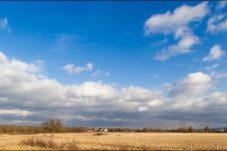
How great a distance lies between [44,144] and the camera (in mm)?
42375

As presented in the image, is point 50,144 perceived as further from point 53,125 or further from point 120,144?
point 53,125

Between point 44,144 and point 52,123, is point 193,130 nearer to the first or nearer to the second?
point 52,123

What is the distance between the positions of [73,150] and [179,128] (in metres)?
170

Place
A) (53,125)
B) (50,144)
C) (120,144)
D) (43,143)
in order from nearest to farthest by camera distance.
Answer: (50,144), (43,143), (120,144), (53,125)

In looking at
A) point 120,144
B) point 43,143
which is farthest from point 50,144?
point 120,144

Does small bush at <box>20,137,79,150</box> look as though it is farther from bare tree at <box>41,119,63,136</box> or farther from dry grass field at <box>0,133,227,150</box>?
bare tree at <box>41,119,63,136</box>

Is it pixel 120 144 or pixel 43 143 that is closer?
pixel 43 143

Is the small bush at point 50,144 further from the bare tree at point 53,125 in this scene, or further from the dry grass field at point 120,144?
the bare tree at point 53,125

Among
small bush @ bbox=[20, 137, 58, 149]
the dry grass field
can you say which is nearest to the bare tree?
the dry grass field

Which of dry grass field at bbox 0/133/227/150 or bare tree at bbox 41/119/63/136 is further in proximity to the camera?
bare tree at bbox 41/119/63/136

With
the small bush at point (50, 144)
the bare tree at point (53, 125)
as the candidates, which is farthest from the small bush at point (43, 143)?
the bare tree at point (53, 125)

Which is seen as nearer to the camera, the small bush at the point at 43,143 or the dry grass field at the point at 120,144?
the dry grass field at the point at 120,144

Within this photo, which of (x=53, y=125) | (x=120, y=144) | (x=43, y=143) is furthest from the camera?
(x=53, y=125)

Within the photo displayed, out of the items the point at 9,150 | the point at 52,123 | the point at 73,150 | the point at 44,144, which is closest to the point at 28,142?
the point at 44,144
